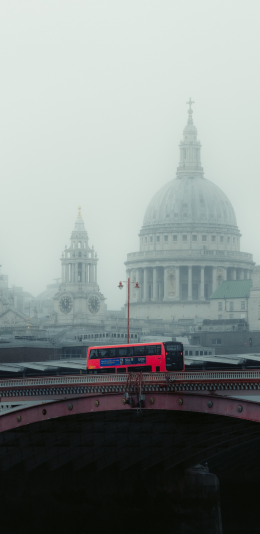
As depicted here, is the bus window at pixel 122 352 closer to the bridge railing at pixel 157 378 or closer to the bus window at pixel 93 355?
the bus window at pixel 93 355

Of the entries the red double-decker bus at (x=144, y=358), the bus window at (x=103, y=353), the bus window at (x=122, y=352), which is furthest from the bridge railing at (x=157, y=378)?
the bus window at (x=103, y=353)

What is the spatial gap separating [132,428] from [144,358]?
7.22 meters

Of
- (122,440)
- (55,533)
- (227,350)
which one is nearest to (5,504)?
(55,533)

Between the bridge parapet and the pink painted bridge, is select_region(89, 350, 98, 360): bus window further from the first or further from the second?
the bridge parapet

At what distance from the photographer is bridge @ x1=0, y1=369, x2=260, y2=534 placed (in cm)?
5369

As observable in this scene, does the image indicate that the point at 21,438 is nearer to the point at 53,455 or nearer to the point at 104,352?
the point at 53,455

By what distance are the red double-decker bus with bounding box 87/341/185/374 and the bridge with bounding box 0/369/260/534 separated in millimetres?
5101

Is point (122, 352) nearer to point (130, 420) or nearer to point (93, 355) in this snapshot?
point (93, 355)

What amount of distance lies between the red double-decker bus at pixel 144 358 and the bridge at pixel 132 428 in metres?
5.10

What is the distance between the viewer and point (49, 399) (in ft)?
201

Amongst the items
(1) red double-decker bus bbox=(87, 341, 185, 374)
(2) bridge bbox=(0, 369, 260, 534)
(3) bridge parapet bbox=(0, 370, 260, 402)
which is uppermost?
(1) red double-decker bus bbox=(87, 341, 185, 374)

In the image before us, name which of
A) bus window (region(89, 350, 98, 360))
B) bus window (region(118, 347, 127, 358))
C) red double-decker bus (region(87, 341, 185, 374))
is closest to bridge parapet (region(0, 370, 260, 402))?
red double-decker bus (region(87, 341, 185, 374))

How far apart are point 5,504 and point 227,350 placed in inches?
3318

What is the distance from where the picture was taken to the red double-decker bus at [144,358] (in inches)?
2815
